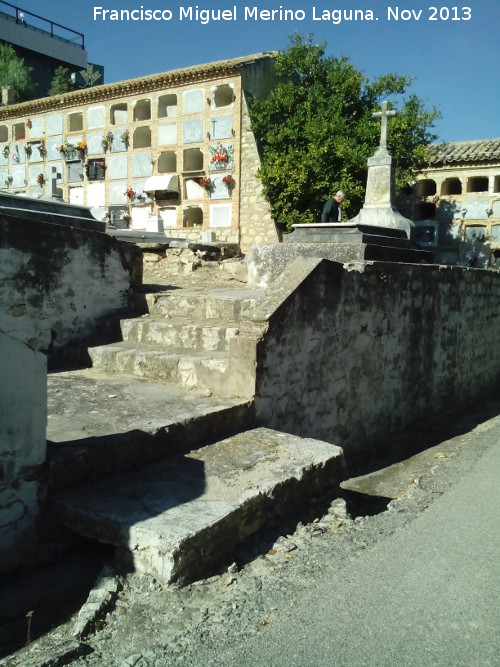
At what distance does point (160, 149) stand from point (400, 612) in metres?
26.4

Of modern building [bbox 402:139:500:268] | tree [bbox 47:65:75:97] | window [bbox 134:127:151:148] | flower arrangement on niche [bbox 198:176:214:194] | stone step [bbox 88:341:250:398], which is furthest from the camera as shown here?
tree [bbox 47:65:75:97]

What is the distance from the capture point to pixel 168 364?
4.97m

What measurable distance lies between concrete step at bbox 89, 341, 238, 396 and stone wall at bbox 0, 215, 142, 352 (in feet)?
1.54

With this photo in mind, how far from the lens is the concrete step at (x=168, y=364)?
15.3 feet

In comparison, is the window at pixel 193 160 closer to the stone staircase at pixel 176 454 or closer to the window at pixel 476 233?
the window at pixel 476 233

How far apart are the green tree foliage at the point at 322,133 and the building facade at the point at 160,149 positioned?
1.67 meters

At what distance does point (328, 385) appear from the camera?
19.1 ft

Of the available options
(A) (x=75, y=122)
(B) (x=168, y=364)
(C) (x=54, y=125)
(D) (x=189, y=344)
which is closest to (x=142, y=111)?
(A) (x=75, y=122)

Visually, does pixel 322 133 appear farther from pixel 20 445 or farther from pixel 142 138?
pixel 20 445

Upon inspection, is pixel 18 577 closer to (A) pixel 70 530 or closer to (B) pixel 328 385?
(A) pixel 70 530

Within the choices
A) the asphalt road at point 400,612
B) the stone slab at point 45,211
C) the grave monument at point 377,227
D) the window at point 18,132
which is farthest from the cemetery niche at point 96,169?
the asphalt road at point 400,612

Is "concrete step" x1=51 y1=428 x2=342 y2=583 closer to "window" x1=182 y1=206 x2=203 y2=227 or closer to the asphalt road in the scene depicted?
the asphalt road

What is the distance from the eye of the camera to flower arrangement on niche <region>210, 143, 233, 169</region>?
2453cm

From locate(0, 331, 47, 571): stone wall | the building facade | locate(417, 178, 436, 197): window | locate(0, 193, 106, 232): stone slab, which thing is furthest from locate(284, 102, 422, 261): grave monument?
locate(417, 178, 436, 197): window
